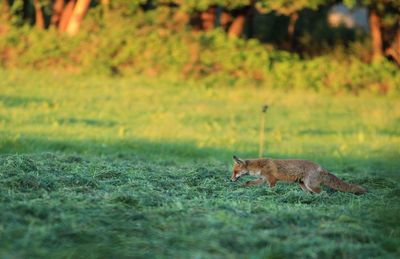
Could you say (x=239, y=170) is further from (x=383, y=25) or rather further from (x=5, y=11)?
(x=383, y=25)

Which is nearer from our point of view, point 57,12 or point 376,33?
A: point 376,33

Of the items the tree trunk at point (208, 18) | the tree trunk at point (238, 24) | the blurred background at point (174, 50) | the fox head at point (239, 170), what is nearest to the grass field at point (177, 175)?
the fox head at point (239, 170)

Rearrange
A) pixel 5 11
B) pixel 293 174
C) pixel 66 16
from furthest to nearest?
pixel 66 16, pixel 5 11, pixel 293 174

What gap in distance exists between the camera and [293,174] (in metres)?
11.1

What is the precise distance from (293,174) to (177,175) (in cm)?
166

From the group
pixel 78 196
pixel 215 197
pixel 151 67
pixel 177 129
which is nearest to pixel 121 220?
pixel 78 196

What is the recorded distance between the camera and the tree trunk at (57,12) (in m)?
32.3

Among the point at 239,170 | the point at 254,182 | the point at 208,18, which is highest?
the point at 208,18

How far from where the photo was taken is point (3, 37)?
27.7 metres

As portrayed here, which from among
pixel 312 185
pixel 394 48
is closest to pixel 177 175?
pixel 312 185

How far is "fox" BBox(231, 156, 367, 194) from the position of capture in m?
10.9

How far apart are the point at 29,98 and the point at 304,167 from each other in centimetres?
1216

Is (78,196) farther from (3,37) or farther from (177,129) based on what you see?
(3,37)

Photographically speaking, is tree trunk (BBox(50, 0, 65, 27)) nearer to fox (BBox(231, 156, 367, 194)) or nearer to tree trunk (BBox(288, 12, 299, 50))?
tree trunk (BBox(288, 12, 299, 50))
